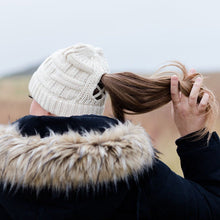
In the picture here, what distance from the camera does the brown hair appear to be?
0.73m

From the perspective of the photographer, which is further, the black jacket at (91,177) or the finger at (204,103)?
the finger at (204,103)

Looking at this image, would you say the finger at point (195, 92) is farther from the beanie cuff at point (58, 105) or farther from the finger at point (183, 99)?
the beanie cuff at point (58, 105)

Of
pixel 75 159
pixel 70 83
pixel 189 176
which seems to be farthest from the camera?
pixel 70 83

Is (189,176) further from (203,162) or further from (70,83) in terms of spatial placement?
(70,83)

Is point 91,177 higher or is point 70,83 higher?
point 70,83

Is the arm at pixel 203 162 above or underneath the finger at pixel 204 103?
underneath

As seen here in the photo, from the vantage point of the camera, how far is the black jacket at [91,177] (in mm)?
591

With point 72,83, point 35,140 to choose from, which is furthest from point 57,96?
point 35,140

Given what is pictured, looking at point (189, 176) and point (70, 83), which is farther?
point (70, 83)

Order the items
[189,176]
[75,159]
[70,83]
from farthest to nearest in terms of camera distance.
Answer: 1. [70,83]
2. [189,176]
3. [75,159]

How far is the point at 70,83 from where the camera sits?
0.79 metres

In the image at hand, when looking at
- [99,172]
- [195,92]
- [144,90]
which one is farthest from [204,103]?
[99,172]

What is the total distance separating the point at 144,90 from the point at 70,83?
0.61 feet

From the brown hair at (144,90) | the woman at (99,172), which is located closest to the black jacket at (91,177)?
the woman at (99,172)
